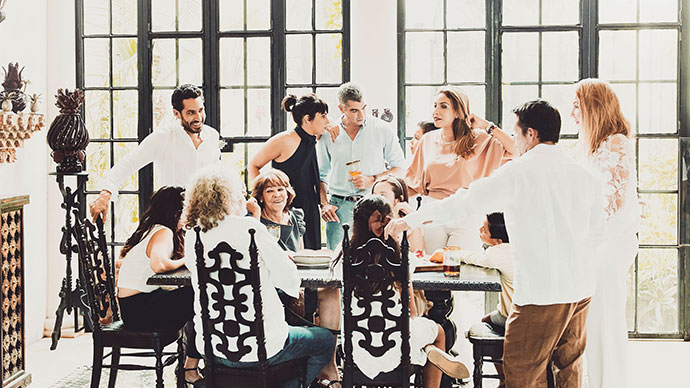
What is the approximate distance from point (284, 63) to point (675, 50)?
9.72 feet

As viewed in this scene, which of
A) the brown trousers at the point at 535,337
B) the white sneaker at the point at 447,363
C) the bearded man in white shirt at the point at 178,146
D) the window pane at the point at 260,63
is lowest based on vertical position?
the white sneaker at the point at 447,363

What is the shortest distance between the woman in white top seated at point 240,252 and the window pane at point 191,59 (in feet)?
9.90

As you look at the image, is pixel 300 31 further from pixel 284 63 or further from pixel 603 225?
pixel 603 225

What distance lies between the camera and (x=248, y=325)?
3844mm

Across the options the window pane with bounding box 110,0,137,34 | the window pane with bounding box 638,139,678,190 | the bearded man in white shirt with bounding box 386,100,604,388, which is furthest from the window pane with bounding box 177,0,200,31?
the bearded man in white shirt with bounding box 386,100,604,388

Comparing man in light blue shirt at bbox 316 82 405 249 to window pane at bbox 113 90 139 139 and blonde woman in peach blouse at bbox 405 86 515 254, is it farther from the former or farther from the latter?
window pane at bbox 113 90 139 139

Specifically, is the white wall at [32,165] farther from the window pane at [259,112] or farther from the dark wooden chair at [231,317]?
the dark wooden chair at [231,317]

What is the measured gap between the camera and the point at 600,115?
4.47 m

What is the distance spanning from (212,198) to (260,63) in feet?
10.3

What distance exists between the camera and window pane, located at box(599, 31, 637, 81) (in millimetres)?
6605

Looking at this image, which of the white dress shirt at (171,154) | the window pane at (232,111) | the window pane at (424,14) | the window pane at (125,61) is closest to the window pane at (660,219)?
the window pane at (424,14)

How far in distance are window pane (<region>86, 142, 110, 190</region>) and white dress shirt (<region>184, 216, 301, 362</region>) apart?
10.7 feet

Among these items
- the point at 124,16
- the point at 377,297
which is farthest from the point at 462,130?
the point at 124,16

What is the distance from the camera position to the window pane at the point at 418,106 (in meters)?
6.74
